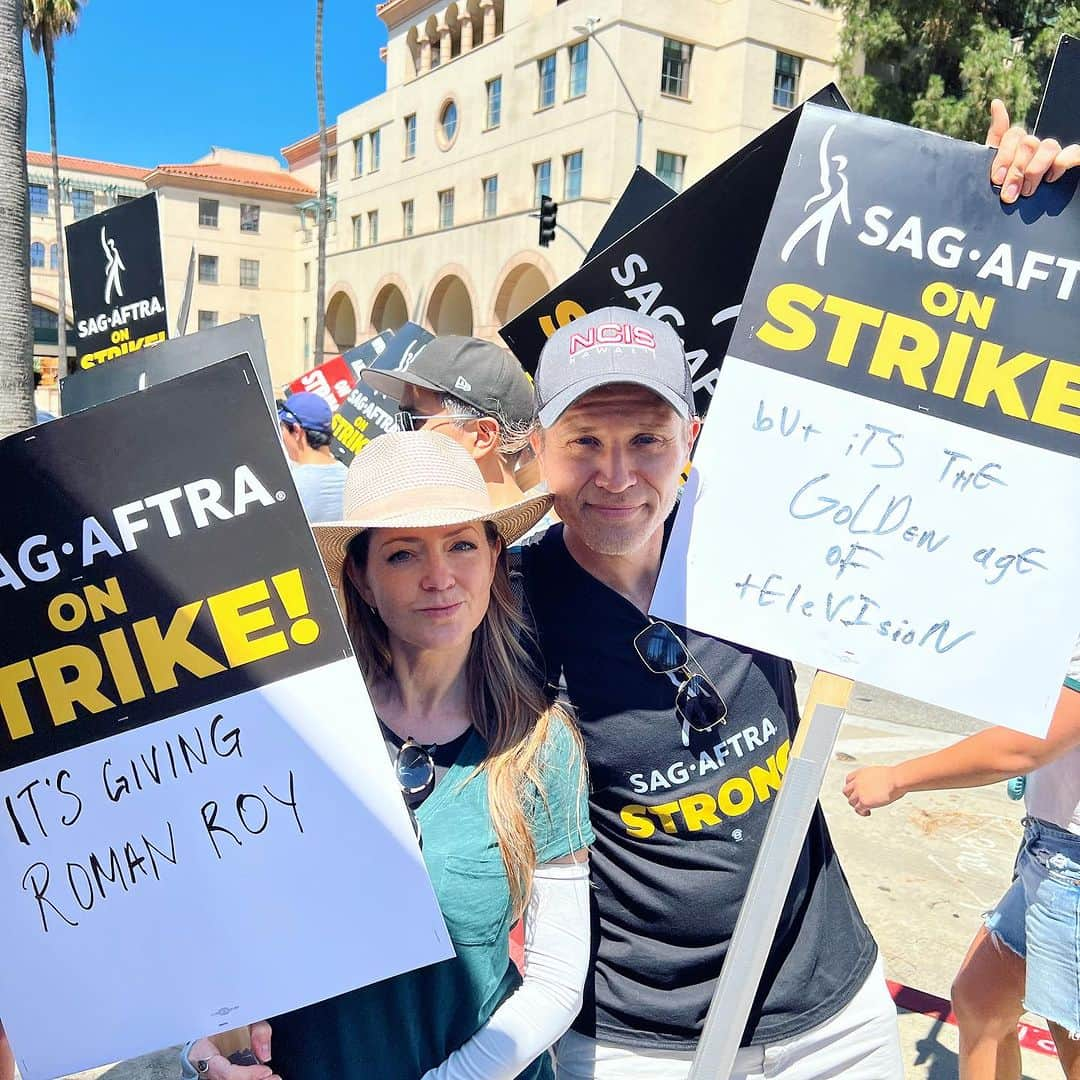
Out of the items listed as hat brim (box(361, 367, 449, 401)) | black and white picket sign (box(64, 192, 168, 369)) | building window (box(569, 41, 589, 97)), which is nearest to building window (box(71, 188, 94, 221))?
building window (box(569, 41, 589, 97))

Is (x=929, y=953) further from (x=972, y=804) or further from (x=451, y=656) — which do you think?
(x=451, y=656)

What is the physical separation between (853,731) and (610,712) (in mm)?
4571

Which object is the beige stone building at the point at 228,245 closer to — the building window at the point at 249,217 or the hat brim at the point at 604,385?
the building window at the point at 249,217

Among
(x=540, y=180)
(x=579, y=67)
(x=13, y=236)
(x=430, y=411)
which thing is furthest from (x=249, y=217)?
(x=430, y=411)

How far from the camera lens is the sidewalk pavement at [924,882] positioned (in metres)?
2.85

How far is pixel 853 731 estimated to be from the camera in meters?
5.77

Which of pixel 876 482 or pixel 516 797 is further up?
pixel 876 482

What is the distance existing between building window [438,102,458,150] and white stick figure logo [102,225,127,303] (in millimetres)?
27152

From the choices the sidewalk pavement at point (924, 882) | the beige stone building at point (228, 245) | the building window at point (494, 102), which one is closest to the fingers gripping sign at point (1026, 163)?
the sidewalk pavement at point (924, 882)

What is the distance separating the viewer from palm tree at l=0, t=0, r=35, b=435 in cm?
566

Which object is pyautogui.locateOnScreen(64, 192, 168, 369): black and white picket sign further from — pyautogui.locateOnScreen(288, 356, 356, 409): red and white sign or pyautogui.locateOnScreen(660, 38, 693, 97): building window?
pyautogui.locateOnScreen(660, 38, 693, 97): building window

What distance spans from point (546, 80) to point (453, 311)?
856 cm

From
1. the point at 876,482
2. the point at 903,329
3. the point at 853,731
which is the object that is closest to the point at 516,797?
the point at 876,482

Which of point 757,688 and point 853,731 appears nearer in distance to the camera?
point 757,688
